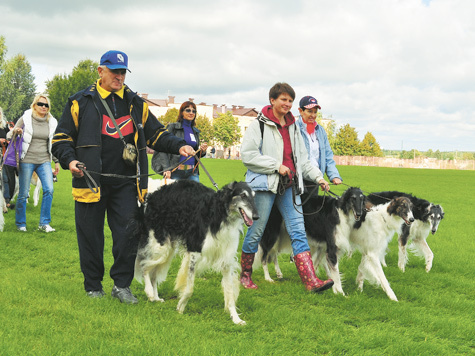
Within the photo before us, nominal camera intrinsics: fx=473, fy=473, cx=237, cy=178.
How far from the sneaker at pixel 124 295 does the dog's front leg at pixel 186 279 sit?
57 cm

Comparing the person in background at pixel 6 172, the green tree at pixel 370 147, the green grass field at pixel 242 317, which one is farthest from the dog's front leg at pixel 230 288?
the green tree at pixel 370 147

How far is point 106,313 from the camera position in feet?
16.2

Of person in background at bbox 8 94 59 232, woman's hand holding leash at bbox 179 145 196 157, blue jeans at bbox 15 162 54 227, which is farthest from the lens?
blue jeans at bbox 15 162 54 227

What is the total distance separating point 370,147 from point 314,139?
100037 millimetres

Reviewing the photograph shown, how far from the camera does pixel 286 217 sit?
6.36 m

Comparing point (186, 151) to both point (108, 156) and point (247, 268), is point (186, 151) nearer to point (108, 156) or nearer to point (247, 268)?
point (108, 156)

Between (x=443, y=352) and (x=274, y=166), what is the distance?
2816 millimetres

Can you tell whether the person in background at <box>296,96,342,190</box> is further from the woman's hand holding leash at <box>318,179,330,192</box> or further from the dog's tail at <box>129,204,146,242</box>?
the dog's tail at <box>129,204,146,242</box>

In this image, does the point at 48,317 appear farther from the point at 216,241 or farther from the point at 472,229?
the point at 472,229

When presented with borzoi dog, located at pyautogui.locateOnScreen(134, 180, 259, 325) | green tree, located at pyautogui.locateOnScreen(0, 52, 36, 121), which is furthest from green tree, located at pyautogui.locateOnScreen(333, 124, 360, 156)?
borzoi dog, located at pyautogui.locateOnScreen(134, 180, 259, 325)

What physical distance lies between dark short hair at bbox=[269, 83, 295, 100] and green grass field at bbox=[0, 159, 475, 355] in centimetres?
261

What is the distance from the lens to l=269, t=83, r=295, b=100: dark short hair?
20.2 ft

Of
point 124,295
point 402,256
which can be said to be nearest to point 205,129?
point 402,256

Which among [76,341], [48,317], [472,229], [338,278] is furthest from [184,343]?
[472,229]
